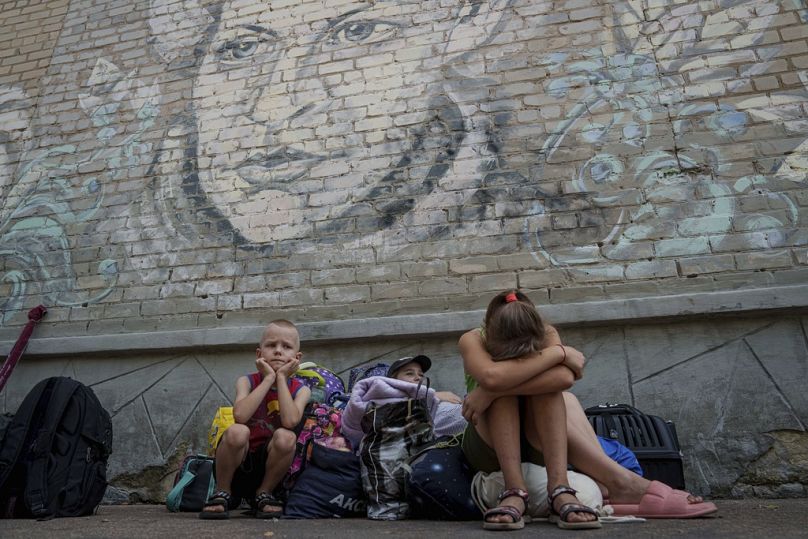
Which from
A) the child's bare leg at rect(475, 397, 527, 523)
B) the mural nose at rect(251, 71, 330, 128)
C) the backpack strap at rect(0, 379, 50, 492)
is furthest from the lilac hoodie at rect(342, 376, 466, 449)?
the mural nose at rect(251, 71, 330, 128)

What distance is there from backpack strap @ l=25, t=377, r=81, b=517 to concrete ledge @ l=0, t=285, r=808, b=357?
1016mm

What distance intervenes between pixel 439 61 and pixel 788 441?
10.4 ft

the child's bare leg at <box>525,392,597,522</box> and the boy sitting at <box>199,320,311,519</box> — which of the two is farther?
the boy sitting at <box>199,320,311,519</box>

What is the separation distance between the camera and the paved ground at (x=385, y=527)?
1.84 m

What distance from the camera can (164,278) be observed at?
14.2 feet

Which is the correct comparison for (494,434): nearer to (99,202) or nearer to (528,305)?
(528,305)

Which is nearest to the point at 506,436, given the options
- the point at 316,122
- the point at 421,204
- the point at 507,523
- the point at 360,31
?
the point at 507,523

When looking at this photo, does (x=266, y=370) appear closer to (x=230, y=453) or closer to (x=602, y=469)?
(x=230, y=453)

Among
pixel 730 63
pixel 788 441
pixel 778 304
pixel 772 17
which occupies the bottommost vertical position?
pixel 788 441

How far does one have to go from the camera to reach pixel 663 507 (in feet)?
6.87

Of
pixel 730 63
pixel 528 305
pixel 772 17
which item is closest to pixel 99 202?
pixel 528 305

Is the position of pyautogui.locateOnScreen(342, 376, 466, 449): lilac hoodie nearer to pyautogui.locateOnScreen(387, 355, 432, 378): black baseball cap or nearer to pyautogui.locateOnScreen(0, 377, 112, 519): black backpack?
pyautogui.locateOnScreen(387, 355, 432, 378): black baseball cap

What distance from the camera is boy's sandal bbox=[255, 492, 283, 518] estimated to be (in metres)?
2.62

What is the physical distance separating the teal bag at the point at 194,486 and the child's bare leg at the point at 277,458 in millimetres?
445
